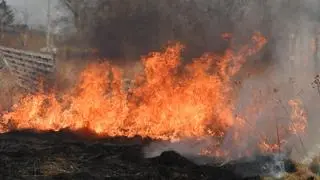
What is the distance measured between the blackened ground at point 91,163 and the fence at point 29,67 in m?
13.1

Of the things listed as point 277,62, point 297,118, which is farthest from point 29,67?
point 297,118

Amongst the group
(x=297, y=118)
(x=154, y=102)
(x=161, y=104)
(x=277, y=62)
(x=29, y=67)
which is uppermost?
(x=29, y=67)

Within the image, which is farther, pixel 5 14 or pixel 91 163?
pixel 5 14

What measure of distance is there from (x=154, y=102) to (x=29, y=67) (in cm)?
1446

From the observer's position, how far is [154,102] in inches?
1052

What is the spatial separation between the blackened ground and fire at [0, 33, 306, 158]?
314 centimetres

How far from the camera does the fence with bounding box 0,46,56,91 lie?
35.0 metres

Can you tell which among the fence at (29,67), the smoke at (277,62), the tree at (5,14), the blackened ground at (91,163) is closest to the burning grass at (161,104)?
the smoke at (277,62)

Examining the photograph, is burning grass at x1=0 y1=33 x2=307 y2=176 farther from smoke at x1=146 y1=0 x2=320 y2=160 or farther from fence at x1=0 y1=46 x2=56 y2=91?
fence at x1=0 y1=46 x2=56 y2=91

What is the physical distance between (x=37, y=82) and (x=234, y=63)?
15728 mm

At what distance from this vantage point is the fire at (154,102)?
81.9 ft

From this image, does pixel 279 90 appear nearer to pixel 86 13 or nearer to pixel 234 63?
pixel 234 63

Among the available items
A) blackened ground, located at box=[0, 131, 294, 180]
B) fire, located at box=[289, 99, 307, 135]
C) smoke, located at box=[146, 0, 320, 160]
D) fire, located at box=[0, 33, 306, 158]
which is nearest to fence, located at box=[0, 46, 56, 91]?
fire, located at box=[0, 33, 306, 158]

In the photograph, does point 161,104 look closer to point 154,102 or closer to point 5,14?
point 154,102
